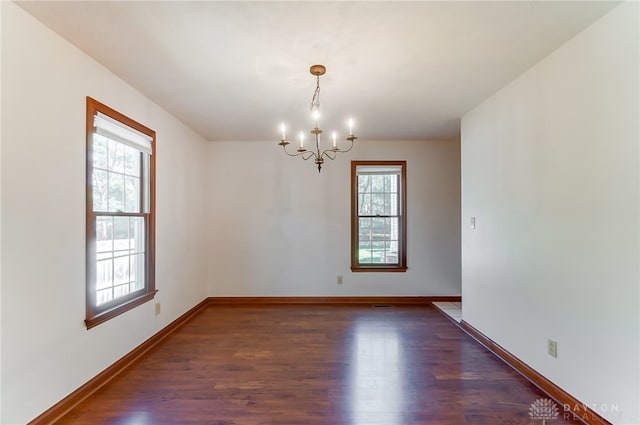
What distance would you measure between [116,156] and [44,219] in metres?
0.91

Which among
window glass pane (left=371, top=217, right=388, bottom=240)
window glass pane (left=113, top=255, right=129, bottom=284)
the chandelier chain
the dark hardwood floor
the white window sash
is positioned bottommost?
the dark hardwood floor

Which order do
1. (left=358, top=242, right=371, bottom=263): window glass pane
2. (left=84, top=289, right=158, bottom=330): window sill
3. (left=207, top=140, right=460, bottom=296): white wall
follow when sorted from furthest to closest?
(left=358, top=242, right=371, bottom=263): window glass pane, (left=207, top=140, right=460, bottom=296): white wall, (left=84, top=289, right=158, bottom=330): window sill

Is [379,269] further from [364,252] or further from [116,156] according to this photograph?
[116,156]

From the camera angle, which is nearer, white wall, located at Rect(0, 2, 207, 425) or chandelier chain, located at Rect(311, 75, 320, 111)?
white wall, located at Rect(0, 2, 207, 425)

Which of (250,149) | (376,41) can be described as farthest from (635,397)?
(250,149)

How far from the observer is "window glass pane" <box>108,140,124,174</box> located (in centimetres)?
253

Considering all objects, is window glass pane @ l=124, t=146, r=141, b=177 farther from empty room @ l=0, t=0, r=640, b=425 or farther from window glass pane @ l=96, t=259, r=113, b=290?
window glass pane @ l=96, t=259, r=113, b=290

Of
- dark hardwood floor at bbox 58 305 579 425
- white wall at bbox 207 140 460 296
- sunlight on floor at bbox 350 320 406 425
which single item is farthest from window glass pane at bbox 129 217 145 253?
sunlight on floor at bbox 350 320 406 425

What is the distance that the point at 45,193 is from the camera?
6.13ft

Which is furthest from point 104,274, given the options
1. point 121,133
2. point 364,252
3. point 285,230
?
point 364,252

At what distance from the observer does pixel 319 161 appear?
9.55ft

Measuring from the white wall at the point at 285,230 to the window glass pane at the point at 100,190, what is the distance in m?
2.19

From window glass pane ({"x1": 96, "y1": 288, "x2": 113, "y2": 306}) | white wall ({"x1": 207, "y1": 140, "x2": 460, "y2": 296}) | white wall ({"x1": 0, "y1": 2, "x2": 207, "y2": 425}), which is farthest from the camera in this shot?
white wall ({"x1": 207, "y1": 140, "x2": 460, "y2": 296})

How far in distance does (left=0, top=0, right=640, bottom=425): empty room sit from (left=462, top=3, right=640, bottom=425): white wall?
0.01 meters
